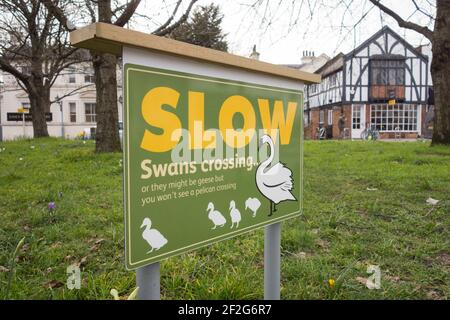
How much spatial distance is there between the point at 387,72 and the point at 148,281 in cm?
3059

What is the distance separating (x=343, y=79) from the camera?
28750 mm

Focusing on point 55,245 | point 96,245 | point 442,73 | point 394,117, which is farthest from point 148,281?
Result: point 394,117

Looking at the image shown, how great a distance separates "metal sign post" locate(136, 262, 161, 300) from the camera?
54.5 inches

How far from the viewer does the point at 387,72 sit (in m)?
28.4

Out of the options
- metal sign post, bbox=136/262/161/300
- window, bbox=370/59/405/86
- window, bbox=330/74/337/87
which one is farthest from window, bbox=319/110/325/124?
metal sign post, bbox=136/262/161/300

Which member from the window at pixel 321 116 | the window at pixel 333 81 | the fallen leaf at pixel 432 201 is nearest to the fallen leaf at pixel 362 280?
the fallen leaf at pixel 432 201

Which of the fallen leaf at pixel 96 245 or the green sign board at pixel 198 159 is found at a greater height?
the green sign board at pixel 198 159

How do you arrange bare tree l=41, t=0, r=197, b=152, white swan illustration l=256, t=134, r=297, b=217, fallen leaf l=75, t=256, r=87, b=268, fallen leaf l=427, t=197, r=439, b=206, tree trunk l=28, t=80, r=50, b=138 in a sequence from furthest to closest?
1. tree trunk l=28, t=80, r=50, b=138
2. bare tree l=41, t=0, r=197, b=152
3. fallen leaf l=427, t=197, r=439, b=206
4. fallen leaf l=75, t=256, r=87, b=268
5. white swan illustration l=256, t=134, r=297, b=217

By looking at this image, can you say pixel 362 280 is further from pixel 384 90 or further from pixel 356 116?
pixel 384 90

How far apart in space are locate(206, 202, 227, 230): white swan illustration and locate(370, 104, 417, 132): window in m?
30.0

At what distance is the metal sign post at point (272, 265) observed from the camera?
197 centimetres

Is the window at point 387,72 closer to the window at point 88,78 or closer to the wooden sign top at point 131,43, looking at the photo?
the window at point 88,78

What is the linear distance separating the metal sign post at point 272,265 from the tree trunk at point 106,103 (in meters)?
7.14

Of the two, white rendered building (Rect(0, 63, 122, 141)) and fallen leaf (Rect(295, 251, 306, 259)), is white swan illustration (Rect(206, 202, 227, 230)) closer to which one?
fallen leaf (Rect(295, 251, 306, 259))
